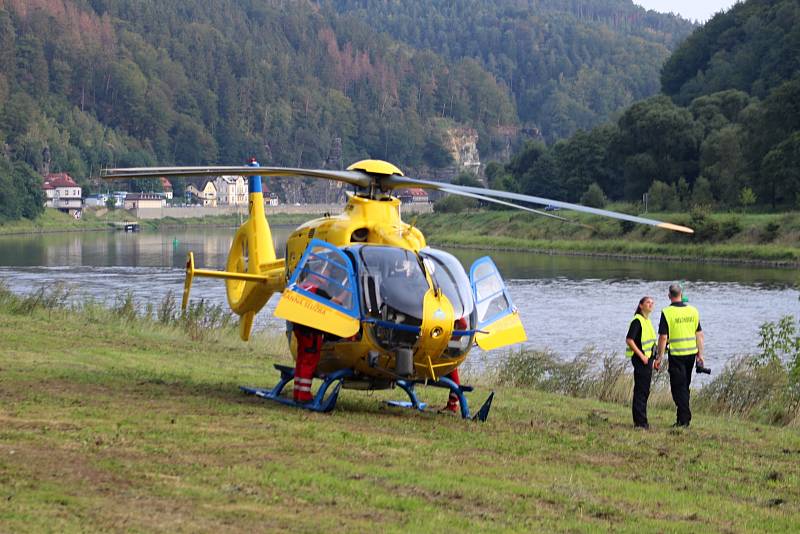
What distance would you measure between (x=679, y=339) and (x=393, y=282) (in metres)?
3.01

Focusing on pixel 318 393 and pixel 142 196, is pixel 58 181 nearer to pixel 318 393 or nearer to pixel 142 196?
pixel 142 196

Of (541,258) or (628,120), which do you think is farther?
(628,120)

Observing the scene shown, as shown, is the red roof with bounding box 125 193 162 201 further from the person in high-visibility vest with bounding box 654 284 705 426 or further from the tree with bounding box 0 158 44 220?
the person in high-visibility vest with bounding box 654 284 705 426


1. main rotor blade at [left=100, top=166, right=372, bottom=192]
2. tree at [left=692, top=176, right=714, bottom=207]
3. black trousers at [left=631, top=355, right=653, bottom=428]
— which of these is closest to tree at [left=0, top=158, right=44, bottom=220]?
tree at [left=692, top=176, right=714, bottom=207]

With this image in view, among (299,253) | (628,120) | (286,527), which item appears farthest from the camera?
(628,120)

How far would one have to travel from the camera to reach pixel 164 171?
11023 mm

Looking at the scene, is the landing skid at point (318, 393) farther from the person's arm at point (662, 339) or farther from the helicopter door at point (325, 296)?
the person's arm at point (662, 339)

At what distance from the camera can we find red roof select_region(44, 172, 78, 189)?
142m

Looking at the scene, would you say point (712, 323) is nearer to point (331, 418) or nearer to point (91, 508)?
point (331, 418)

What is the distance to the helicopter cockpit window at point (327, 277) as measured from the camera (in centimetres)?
1170

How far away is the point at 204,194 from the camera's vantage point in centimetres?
17575

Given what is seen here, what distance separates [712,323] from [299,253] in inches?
815

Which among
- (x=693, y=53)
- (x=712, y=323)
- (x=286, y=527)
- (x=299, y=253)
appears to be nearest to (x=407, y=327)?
(x=299, y=253)

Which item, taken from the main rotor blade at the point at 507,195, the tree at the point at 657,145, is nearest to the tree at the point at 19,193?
the tree at the point at 657,145
